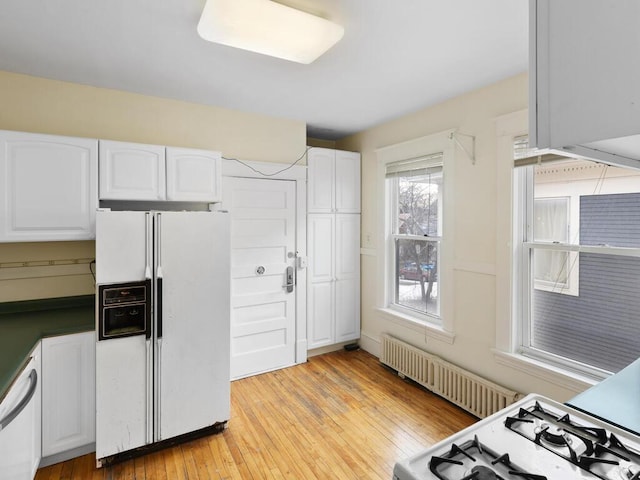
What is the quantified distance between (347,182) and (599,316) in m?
2.57

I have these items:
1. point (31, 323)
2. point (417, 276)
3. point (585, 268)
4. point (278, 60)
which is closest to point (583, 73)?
point (278, 60)

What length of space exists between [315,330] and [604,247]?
2.66 m

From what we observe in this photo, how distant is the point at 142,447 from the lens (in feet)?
7.58

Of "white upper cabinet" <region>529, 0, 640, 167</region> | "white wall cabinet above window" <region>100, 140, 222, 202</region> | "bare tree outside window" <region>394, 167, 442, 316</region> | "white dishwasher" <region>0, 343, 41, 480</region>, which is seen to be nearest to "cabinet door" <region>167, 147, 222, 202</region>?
"white wall cabinet above window" <region>100, 140, 222, 202</region>

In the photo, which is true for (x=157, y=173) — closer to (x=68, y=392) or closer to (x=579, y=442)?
(x=68, y=392)

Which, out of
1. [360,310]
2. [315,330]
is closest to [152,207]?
[315,330]

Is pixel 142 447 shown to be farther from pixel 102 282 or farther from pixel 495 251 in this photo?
pixel 495 251

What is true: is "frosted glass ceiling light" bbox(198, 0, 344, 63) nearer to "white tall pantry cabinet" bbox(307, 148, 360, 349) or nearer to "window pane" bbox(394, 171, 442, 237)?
"window pane" bbox(394, 171, 442, 237)

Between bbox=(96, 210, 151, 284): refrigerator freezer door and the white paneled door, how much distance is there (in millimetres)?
1062

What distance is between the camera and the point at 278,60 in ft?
7.44

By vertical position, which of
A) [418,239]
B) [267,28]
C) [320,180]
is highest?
[267,28]

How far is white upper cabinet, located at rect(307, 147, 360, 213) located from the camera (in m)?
3.78

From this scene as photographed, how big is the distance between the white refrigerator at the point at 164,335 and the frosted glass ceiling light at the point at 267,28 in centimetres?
115

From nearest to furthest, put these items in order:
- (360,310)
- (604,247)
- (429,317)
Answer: (604,247), (429,317), (360,310)
